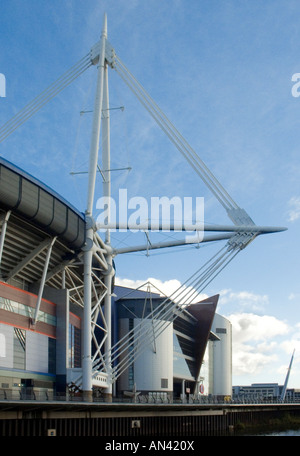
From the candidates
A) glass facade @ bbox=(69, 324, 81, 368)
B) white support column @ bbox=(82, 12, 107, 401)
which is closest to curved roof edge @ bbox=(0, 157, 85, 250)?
white support column @ bbox=(82, 12, 107, 401)

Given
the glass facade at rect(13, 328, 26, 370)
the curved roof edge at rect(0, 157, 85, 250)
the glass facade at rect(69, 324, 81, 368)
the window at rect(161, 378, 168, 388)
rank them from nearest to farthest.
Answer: the curved roof edge at rect(0, 157, 85, 250) < the glass facade at rect(13, 328, 26, 370) < the glass facade at rect(69, 324, 81, 368) < the window at rect(161, 378, 168, 388)

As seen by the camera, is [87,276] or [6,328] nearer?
[6,328]

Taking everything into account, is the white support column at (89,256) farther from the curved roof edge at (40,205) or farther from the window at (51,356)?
the window at (51,356)

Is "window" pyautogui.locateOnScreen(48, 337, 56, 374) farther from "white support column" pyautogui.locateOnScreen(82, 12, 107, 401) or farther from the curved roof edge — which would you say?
the curved roof edge

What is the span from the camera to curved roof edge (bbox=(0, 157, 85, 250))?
150 feet

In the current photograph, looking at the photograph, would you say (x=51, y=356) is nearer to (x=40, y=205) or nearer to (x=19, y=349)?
(x=19, y=349)

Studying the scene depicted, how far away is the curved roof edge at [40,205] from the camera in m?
45.7

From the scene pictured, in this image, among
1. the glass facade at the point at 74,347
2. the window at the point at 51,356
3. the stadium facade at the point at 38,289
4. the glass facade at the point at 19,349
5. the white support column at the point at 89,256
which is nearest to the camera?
the stadium facade at the point at 38,289

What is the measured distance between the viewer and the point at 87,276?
5588 cm

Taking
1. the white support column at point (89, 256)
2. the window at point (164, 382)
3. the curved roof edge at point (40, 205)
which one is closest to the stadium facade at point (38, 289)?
the curved roof edge at point (40, 205)

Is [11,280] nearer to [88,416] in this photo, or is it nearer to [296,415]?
[88,416]
